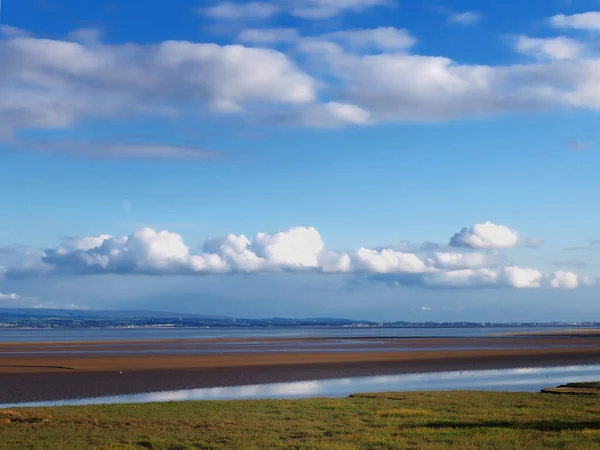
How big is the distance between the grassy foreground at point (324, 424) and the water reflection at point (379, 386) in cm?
528

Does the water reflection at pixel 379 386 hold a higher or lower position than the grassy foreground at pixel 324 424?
lower

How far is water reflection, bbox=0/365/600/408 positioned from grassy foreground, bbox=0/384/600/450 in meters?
5.28

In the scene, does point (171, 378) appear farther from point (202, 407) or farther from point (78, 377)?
point (202, 407)

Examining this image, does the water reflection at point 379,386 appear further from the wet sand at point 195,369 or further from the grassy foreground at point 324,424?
the grassy foreground at point 324,424

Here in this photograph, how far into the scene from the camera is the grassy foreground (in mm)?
19359

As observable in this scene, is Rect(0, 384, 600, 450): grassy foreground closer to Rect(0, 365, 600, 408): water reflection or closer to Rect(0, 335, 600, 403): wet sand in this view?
Rect(0, 365, 600, 408): water reflection

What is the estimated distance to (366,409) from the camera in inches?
1037

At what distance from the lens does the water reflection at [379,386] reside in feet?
113

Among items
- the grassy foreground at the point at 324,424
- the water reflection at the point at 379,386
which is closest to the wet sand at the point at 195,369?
the water reflection at the point at 379,386

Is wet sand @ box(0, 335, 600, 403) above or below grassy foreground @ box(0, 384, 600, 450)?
below

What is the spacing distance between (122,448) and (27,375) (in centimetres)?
3174

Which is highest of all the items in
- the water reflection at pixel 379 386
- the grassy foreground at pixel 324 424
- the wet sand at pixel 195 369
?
the grassy foreground at pixel 324 424

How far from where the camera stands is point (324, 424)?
74.8ft

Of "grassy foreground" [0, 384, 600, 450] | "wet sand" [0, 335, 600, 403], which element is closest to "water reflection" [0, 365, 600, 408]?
"wet sand" [0, 335, 600, 403]
